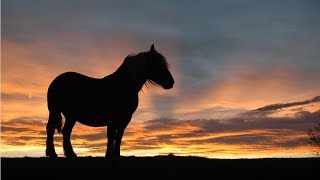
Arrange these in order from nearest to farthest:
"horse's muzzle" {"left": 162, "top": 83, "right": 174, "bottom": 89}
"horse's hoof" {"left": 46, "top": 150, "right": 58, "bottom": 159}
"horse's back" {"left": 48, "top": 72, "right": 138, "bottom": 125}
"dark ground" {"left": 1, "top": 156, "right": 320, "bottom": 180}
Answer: "dark ground" {"left": 1, "top": 156, "right": 320, "bottom": 180}, "horse's back" {"left": 48, "top": 72, "right": 138, "bottom": 125}, "horse's hoof" {"left": 46, "top": 150, "right": 58, "bottom": 159}, "horse's muzzle" {"left": 162, "top": 83, "right": 174, "bottom": 89}

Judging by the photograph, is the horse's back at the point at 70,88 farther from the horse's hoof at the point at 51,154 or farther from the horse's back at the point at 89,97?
the horse's hoof at the point at 51,154

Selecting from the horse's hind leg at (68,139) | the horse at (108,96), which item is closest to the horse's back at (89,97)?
the horse at (108,96)

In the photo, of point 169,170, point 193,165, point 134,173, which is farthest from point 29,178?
point 193,165

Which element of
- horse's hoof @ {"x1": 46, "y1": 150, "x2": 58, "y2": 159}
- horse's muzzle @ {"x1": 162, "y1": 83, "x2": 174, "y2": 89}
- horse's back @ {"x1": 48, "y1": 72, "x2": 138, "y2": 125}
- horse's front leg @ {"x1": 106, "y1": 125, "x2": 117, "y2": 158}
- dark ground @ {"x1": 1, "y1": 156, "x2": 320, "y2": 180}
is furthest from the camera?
horse's muzzle @ {"x1": 162, "y1": 83, "x2": 174, "y2": 89}

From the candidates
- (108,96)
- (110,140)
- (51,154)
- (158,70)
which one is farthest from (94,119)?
(158,70)

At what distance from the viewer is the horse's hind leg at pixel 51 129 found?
14.2m

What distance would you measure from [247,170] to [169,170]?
2.15 meters

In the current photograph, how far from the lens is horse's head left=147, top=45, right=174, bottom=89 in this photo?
549 inches

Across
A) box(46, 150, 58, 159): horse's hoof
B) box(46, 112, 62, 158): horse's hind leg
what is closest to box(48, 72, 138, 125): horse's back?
box(46, 112, 62, 158): horse's hind leg

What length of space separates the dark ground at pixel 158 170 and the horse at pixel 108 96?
5.12ft

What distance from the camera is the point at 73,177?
9875 millimetres

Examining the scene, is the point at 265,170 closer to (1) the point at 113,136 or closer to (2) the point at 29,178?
(1) the point at 113,136

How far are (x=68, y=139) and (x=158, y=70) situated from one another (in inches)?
156

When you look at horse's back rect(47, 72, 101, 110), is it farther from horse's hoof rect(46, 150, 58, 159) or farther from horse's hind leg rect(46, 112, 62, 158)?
horse's hoof rect(46, 150, 58, 159)
